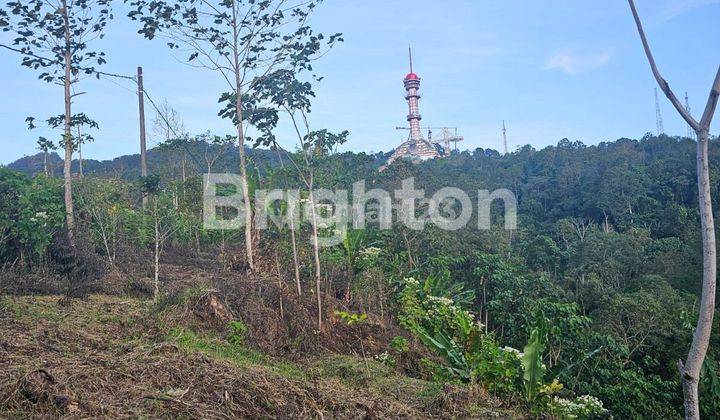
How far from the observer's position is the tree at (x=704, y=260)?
15.2ft

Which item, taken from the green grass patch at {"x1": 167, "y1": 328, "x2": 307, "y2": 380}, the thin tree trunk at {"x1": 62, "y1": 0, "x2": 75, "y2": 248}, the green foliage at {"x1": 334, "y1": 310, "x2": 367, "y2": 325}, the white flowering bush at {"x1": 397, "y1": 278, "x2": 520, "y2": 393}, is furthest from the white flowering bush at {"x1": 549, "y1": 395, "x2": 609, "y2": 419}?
the thin tree trunk at {"x1": 62, "y1": 0, "x2": 75, "y2": 248}

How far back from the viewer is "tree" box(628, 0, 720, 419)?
4.64 metres

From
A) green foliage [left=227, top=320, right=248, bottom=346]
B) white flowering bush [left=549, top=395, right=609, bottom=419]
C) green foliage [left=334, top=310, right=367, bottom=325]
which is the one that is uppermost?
green foliage [left=227, top=320, right=248, bottom=346]

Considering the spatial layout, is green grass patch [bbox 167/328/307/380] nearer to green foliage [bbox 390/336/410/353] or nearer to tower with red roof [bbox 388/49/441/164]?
green foliage [bbox 390/336/410/353]

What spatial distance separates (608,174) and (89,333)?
2571 cm

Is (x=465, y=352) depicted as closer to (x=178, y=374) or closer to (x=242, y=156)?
(x=178, y=374)

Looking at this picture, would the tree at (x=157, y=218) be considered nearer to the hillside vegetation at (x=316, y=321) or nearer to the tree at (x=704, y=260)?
the hillside vegetation at (x=316, y=321)

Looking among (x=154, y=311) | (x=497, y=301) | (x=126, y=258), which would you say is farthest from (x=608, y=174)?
(x=154, y=311)

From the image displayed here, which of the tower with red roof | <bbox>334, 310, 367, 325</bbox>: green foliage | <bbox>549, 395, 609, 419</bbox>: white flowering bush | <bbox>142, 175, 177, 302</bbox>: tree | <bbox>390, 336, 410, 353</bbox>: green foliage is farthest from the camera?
the tower with red roof

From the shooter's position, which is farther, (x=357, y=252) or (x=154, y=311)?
(x=357, y=252)

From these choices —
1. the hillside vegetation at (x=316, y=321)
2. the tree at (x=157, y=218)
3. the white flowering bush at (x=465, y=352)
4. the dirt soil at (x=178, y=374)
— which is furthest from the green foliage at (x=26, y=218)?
the white flowering bush at (x=465, y=352)

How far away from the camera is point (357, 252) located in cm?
1127

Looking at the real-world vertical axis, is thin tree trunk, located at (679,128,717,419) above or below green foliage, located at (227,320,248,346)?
above

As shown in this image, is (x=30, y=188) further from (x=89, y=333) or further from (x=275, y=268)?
(x=89, y=333)
